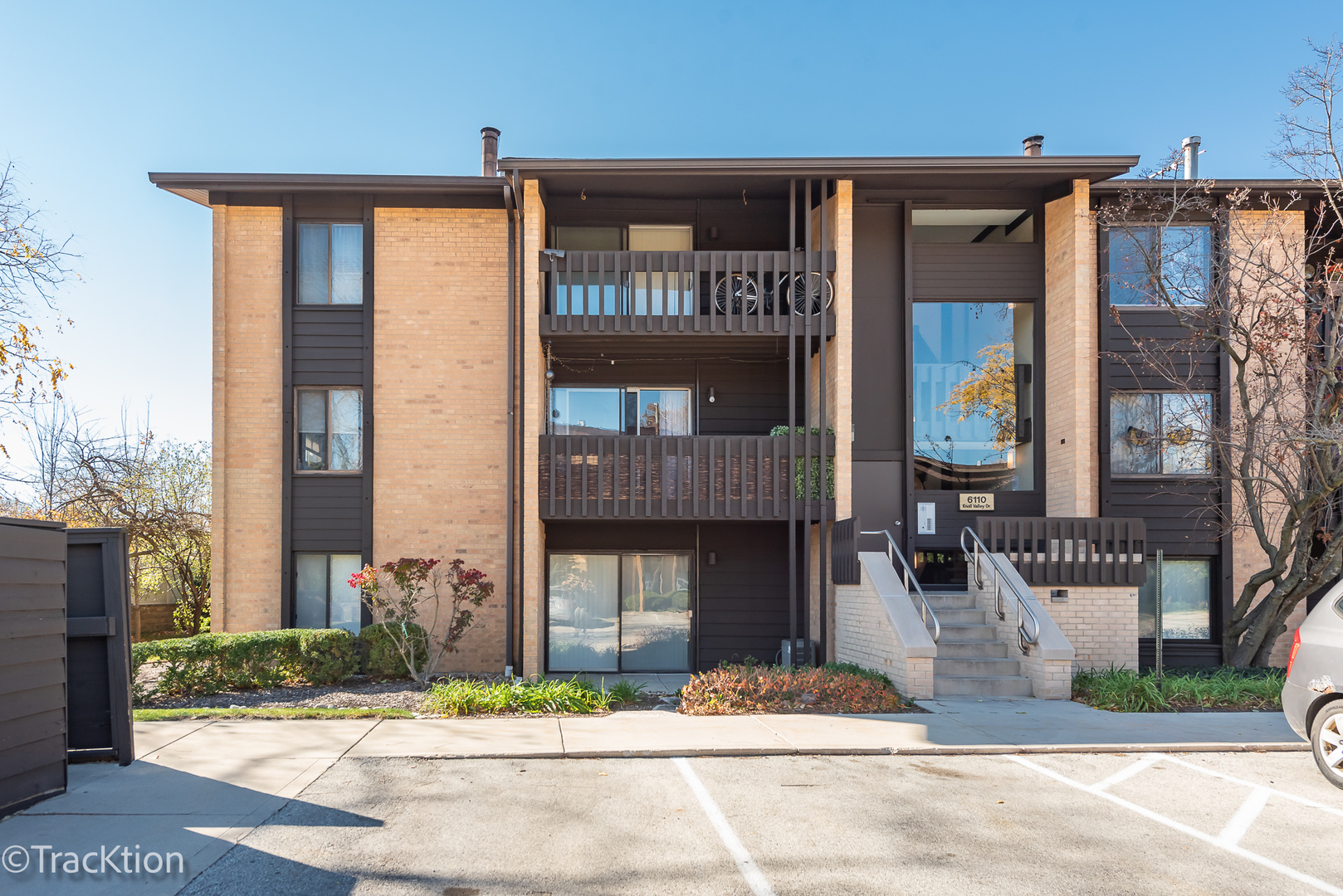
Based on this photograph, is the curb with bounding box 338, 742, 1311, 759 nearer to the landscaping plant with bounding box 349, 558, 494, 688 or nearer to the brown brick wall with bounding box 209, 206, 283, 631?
the landscaping plant with bounding box 349, 558, 494, 688

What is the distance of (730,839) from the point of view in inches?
215

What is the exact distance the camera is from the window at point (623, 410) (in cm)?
1530

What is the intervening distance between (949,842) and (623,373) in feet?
36.2

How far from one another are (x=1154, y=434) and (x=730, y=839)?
483 inches

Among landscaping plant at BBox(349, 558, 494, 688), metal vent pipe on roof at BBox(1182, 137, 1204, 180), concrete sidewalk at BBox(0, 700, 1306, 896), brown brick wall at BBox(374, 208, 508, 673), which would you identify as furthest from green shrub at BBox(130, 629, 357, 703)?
metal vent pipe on roof at BBox(1182, 137, 1204, 180)

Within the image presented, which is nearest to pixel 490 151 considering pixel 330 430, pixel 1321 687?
pixel 330 430

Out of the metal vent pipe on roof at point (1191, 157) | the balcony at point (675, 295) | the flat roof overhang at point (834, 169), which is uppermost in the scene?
the metal vent pipe on roof at point (1191, 157)

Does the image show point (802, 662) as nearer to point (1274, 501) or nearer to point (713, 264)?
point (713, 264)

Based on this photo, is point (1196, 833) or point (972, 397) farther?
point (972, 397)

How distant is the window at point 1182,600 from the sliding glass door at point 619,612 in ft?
25.8

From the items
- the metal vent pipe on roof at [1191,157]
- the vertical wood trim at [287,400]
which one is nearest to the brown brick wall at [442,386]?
the vertical wood trim at [287,400]

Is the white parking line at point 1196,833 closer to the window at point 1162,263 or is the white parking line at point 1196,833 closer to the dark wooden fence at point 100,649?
the dark wooden fence at point 100,649

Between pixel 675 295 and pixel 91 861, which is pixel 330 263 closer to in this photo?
pixel 675 295

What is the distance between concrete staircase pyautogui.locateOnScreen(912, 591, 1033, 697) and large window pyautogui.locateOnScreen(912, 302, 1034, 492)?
295 centimetres
